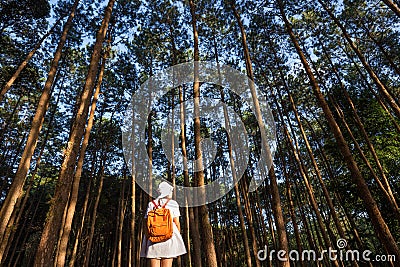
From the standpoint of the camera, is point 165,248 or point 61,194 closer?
point 165,248

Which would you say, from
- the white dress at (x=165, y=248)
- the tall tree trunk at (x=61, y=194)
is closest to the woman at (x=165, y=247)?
the white dress at (x=165, y=248)

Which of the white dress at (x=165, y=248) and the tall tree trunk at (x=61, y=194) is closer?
the white dress at (x=165, y=248)

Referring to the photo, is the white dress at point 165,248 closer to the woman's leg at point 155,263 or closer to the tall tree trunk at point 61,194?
the woman's leg at point 155,263

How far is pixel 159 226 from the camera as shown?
9.95ft

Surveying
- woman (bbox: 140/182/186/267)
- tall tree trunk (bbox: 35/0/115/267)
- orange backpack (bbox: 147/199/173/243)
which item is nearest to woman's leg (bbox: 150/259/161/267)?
woman (bbox: 140/182/186/267)

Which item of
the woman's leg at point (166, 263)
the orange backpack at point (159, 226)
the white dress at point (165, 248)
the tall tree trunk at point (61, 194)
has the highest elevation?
the tall tree trunk at point (61, 194)

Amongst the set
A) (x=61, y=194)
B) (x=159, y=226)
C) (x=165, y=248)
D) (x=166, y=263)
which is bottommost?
(x=166, y=263)

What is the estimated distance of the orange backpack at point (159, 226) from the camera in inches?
119

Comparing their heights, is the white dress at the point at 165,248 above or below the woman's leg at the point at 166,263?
above

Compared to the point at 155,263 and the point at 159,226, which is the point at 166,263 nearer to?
the point at 155,263

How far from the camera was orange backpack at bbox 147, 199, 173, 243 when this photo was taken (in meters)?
3.02

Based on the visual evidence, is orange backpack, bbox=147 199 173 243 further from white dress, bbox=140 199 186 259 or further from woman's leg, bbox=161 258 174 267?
woman's leg, bbox=161 258 174 267

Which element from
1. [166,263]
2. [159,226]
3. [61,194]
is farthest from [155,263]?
[61,194]

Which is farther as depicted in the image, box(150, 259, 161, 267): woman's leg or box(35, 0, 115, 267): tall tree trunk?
box(35, 0, 115, 267): tall tree trunk
